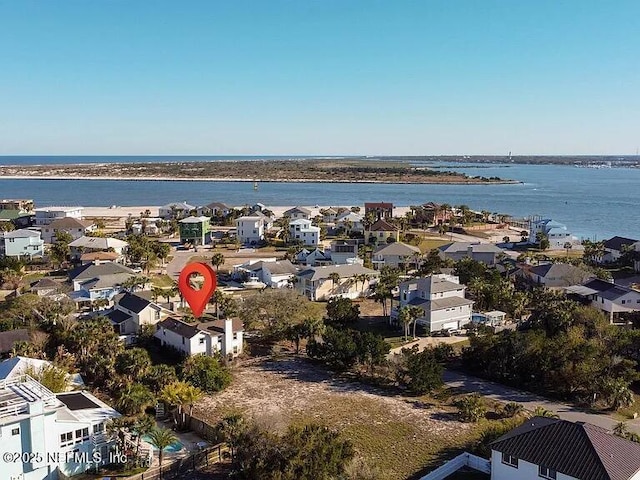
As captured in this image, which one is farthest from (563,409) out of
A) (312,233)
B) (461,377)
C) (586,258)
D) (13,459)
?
(312,233)

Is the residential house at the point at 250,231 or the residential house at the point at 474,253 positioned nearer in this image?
the residential house at the point at 474,253

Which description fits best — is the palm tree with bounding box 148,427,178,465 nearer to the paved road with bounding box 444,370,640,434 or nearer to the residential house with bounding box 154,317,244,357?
the residential house with bounding box 154,317,244,357

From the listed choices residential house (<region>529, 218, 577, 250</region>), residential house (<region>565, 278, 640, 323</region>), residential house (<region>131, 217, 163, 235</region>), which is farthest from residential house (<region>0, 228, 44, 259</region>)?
residential house (<region>529, 218, 577, 250</region>)

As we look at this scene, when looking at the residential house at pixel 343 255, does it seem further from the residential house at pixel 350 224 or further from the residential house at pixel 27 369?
the residential house at pixel 27 369

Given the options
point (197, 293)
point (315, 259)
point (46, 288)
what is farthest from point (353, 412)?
point (315, 259)

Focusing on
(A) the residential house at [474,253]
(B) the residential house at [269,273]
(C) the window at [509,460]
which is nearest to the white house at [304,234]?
(A) the residential house at [474,253]

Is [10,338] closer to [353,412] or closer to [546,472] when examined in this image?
[353,412]

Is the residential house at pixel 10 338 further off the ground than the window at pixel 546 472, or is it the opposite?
the residential house at pixel 10 338
